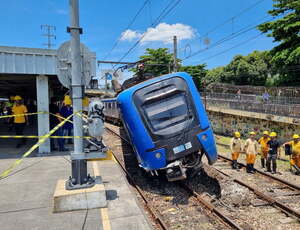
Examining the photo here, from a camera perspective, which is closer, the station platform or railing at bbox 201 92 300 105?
the station platform

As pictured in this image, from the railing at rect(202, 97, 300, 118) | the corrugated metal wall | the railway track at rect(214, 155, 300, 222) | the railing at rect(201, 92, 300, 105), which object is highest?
the corrugated metal wall

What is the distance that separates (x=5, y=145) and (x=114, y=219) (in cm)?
933

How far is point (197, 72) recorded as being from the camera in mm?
45625

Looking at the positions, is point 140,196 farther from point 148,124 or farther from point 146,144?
point 148,124

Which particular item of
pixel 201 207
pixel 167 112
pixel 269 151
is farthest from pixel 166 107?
pixel 269 151

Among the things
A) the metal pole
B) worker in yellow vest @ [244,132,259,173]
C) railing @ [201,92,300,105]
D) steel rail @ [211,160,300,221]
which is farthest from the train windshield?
railing @ [201,92,300,105]

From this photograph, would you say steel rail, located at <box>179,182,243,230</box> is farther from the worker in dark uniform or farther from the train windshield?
the worker in dark uniform

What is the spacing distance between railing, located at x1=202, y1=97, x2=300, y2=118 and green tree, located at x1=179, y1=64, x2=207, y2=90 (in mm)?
24220

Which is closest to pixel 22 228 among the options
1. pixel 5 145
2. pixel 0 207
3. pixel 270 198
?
pixel 0 207

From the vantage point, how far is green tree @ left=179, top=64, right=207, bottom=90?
44.7 metres

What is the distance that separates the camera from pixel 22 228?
14.2 ft

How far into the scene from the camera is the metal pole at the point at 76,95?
16.3 ft

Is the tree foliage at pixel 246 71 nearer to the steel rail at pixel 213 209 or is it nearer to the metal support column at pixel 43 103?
the metal support column at pixel 43 103

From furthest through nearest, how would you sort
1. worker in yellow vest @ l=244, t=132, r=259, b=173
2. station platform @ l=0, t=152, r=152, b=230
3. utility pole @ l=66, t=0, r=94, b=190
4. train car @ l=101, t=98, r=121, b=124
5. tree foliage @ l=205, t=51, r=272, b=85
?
→ tree foliage @ l=205, t=51, r=272, b=85 < train car @ l=101, t=98, r=121, b=124 < worker in yellow vest @ l=244, t=132, r=259, b=173 < utility pole @ l=66, t=0, r=94, b=190 < station platform @ l=0, t=152, r=152, b=230
